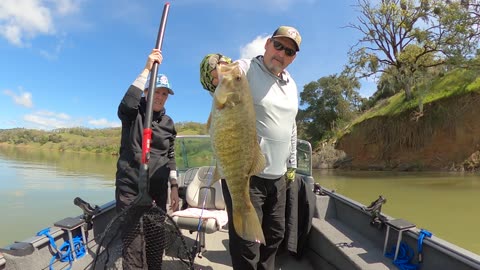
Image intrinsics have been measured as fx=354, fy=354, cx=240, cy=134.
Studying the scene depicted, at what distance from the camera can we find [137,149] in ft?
9.21

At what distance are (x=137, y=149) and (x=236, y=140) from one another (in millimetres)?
1231

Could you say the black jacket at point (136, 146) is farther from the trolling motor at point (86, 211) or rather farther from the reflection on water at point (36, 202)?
the reflection on water at point (36, 202)

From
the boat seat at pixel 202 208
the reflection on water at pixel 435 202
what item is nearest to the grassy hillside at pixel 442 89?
the reflection on water at pixel 435 202

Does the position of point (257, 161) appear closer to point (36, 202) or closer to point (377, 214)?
point (377, 214)

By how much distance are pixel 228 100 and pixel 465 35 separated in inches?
1021

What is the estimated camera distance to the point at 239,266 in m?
2.43

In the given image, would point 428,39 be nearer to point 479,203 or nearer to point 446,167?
point 446,167

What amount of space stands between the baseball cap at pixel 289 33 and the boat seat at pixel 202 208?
2051 millimetres

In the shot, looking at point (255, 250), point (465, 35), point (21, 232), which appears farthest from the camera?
point (465, 35)

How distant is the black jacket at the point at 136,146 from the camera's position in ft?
8.99

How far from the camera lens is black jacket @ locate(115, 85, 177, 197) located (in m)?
2.74

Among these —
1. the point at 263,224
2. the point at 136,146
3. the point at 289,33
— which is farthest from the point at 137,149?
the point at 289,33

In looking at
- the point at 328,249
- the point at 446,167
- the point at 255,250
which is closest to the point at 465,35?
the point at 446,167

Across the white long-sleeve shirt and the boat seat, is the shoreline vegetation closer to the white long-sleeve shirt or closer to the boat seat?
the boat seat
